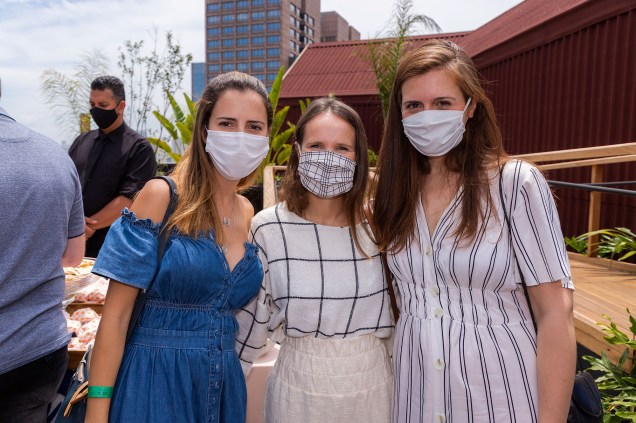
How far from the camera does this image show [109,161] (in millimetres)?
4188

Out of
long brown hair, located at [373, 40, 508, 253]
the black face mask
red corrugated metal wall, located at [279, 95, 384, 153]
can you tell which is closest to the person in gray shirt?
long brown hair, located at [373, 40, 508, 253]

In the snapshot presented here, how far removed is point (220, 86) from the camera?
1.90 m

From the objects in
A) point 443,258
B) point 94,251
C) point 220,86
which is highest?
point 220,86

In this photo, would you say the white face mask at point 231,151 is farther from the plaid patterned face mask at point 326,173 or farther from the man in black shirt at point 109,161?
the man in black shirt at point 109,161

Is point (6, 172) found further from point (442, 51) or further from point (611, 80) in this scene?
point (611, 80)

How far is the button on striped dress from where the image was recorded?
1591mm

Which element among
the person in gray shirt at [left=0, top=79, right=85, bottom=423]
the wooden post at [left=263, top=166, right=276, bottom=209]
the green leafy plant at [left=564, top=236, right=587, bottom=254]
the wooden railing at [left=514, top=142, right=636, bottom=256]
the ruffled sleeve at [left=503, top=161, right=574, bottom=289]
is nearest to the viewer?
→ the ruffled sleeve at [left=503, top=161, right=574, bottom=289]

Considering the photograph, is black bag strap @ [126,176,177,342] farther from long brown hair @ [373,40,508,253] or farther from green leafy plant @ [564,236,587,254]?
green leafy plant @ [564,236,587,254]

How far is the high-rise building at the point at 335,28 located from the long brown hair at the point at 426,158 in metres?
119

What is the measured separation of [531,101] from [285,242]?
313 inches

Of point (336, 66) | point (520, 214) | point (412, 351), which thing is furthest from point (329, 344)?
point (336, 66)

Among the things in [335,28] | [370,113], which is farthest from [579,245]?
[335,28]

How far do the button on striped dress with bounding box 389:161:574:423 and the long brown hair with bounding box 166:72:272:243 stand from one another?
2.45 feet

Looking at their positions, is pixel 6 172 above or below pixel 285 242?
above
